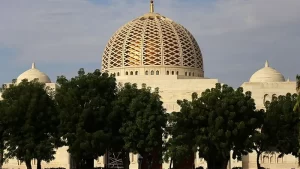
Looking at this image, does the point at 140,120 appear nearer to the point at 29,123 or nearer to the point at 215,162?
the point at 215,162

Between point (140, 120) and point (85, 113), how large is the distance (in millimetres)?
3063

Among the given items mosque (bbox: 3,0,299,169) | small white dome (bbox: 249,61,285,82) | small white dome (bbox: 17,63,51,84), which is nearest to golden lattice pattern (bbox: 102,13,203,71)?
mosque (bbox: 3,0,299,169)

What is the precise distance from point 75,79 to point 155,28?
75.8 ft

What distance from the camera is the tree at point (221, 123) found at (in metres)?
31.9

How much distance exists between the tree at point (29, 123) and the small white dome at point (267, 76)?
22.0 m

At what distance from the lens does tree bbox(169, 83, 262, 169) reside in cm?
3194

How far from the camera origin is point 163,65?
177 ft

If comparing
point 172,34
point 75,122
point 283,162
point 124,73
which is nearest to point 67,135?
point 75,122

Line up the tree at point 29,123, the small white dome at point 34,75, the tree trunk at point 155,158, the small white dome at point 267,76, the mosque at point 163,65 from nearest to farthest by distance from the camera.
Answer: the tree at point 29,123 < the tree trunk at point 155,158 < the mosque at point 163,65 < the small white dome at point 267,76 < the small white dome at point 34,75

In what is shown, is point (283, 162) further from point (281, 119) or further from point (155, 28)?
point (155, 28)

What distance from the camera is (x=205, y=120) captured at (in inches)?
1305

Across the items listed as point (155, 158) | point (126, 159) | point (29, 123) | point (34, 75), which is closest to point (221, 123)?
point (126, 159)

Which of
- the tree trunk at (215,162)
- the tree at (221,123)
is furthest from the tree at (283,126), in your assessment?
the tree trunk at (215,162)

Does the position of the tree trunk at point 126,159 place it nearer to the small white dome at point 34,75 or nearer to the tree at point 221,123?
the tree at point 221,123
